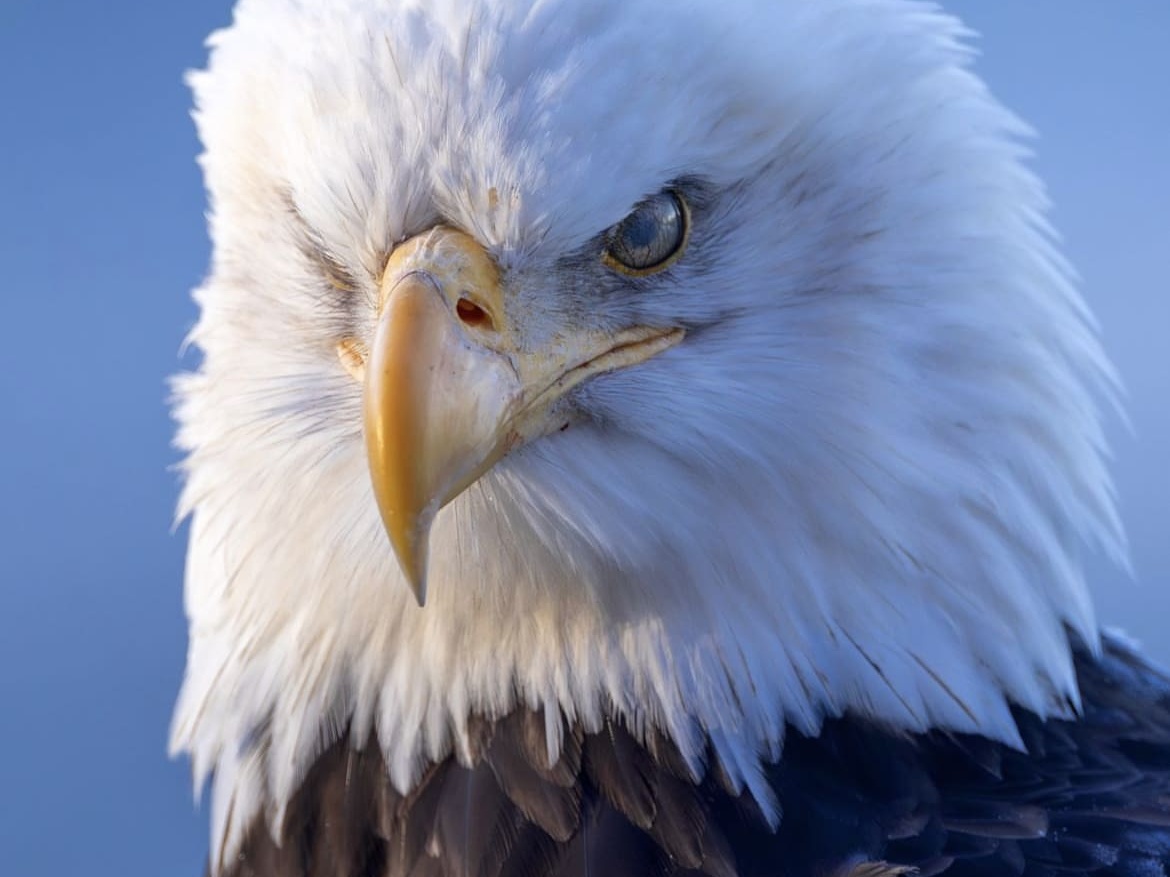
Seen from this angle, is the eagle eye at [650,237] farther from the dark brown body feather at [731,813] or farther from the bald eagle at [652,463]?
the dark brown body feather at [731,813]

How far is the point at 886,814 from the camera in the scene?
114 cm

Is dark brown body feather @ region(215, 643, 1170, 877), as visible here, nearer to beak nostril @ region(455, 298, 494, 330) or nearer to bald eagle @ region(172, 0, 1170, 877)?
bald eagle @ region(172, 0, 1170, 877)

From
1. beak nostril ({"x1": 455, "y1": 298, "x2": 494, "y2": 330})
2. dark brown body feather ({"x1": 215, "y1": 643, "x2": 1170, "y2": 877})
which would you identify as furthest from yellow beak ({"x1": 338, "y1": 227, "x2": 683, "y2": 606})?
dark brown body feather ({"x1": 215, "y1": 643, "x2": 1170, "y2": 877})

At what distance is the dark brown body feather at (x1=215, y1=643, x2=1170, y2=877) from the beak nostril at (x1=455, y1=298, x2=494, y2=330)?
1.13 feet

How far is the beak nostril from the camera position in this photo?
1021 mm

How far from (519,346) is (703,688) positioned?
32 centimetres

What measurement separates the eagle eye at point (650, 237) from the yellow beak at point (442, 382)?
6 centimetres

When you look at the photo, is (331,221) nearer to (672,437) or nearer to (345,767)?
Answer: (672,437)

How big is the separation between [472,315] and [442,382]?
0.26 feet

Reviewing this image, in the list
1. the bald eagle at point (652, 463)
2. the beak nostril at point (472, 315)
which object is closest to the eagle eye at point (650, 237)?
the bald eagle at point (652, 463)

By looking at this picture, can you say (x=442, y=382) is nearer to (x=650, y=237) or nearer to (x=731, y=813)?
(x=650, y=237)

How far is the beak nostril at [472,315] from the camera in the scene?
3.35 feet

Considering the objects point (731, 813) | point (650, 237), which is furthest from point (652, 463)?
point (731, 813)

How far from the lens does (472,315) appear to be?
103 cm
